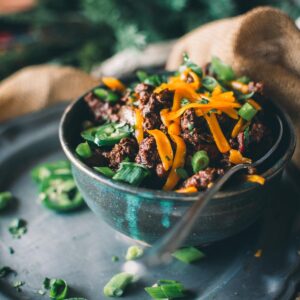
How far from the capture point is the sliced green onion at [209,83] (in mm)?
1569

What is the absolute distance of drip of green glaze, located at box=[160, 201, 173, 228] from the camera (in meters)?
1.26

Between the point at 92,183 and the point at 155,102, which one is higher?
the point at 155,102

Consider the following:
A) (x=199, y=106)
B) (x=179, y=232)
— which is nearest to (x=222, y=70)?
(x=199, y=106)

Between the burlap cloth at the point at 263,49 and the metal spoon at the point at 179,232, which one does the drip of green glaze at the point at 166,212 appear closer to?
the metal spoon at the point at 179,232

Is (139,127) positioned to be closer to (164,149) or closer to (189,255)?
(164,149)

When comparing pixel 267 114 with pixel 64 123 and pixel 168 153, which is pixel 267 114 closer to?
pixel 168 153

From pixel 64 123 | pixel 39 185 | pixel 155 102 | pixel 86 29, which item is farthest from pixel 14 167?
pixel 86 29

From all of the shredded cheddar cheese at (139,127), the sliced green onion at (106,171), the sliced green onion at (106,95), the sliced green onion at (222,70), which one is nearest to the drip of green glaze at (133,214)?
the sliced green onion at (106,171)

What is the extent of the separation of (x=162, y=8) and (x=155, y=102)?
4.45 ft

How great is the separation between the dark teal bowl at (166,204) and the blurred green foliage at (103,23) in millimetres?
1299

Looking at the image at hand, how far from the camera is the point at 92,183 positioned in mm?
1355

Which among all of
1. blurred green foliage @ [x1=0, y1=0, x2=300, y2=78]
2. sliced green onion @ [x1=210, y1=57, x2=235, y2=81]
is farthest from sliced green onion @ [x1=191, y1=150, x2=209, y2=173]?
blurred green foliage @ [x1=0, y1=0, x2=300, y2=78]

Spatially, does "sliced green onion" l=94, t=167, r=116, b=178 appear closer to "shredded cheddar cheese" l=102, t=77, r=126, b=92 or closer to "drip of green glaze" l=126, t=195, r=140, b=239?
"drip of green glaze" l=126, t=195, r=140, b=239

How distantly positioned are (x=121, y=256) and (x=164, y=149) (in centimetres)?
42
